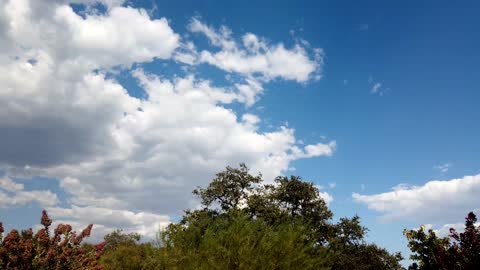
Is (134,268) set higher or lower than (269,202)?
lower

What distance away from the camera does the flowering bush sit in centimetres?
1278

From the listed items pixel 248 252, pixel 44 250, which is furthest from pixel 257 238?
pixel 44 250

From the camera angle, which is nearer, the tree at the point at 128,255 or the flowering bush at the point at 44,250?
the flowering bush at the point at 44,250

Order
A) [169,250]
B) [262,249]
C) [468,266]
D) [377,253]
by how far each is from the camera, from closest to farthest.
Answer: [468,266] → [262,249] → [169,250] → [377,253]

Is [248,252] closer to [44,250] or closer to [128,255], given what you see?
[44,250]

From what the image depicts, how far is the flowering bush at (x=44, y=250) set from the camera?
503 inches

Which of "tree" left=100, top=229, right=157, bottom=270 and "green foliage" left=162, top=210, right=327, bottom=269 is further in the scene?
"tree" left=100, top=229, right=157, bottom=270

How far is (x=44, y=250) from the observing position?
13422mm

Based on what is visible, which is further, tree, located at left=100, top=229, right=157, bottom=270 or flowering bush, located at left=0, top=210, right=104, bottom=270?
tree, located at left=100, top=229, right=157, bottom=270

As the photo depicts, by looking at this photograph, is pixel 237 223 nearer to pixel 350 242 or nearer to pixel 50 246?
pixel 50 246

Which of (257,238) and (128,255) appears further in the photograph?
(128,255)

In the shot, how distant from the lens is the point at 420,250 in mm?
20000

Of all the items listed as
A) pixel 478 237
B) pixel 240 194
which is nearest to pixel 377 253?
pixel 240 194

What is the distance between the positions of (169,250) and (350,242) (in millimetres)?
32218
